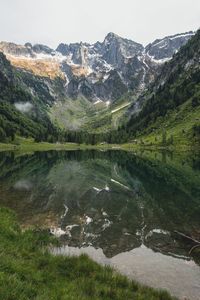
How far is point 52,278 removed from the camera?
1745 cm

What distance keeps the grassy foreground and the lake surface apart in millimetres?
3898

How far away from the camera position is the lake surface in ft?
83.9

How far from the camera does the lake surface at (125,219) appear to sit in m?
25.6

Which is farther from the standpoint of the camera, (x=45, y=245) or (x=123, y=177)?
(x=123, y=177)

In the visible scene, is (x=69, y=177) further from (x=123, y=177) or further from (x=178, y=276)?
(x=178, y=276)

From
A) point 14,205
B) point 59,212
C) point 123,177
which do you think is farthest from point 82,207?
point 123,177

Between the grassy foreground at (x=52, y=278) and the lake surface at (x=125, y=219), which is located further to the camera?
the lake surface at (x=125, y=219)

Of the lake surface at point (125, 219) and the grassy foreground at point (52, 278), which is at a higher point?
the grassy foreground at point (52, 278)

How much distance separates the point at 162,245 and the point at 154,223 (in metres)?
7.90

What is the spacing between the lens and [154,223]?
128 ft

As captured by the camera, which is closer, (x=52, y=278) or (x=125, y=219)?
(x=52, y=278)

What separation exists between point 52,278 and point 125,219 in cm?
2368

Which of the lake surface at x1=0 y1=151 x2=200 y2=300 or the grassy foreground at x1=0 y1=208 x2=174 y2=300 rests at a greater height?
the grassy foreground at x1=0 y1=208 x2=174 y2=300

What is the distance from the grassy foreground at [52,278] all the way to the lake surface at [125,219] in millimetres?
3898
